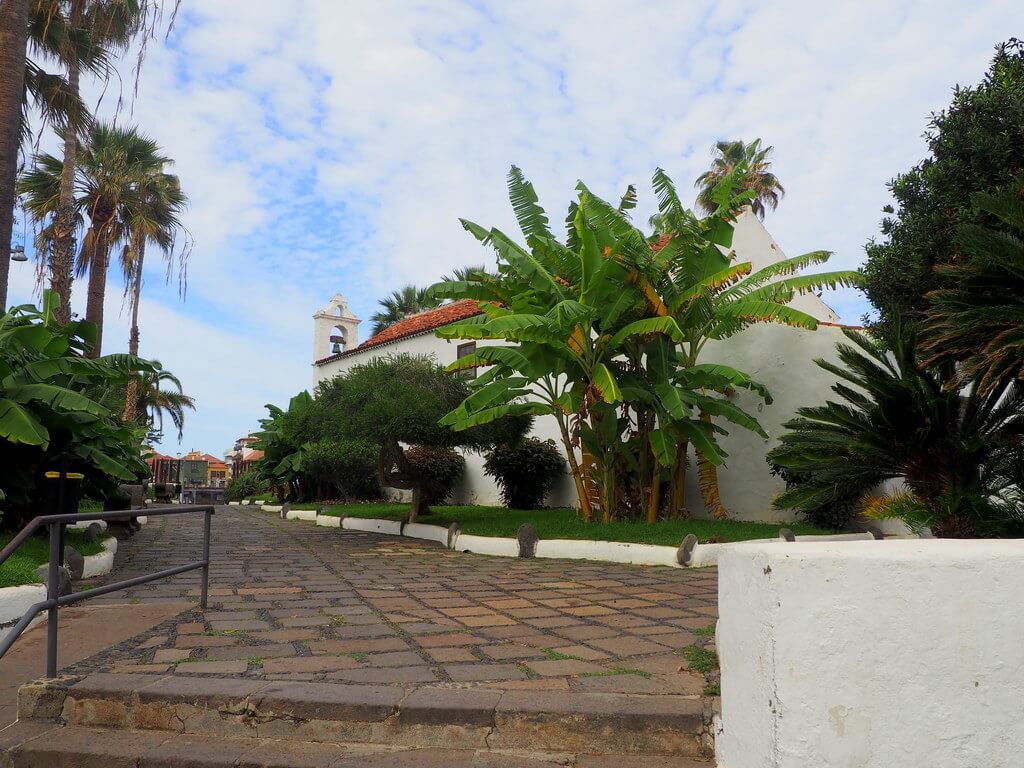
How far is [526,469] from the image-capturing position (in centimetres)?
1571

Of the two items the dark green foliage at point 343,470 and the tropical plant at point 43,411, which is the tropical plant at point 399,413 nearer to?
the dark green foliage at point 343,470

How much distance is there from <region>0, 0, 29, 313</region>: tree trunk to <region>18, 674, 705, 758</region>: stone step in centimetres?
666

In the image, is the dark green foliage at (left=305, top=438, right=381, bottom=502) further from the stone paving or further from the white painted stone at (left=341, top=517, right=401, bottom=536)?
the stone paving

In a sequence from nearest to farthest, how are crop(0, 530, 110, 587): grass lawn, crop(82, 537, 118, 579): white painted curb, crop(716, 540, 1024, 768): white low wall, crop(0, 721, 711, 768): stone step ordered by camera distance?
crop(716, 540, 1024, 768): white low wall < crop(0, 721, 711, 768): stone step < crop(0, 530, 110, 587): grass lawn < crop(82, 537, 118, 579): white painted curb

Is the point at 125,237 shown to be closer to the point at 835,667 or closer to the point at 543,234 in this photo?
the point at 543,234

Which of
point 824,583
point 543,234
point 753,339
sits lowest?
point 824,583

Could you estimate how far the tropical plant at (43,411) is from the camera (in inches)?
284

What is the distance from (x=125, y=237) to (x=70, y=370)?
14.4 m

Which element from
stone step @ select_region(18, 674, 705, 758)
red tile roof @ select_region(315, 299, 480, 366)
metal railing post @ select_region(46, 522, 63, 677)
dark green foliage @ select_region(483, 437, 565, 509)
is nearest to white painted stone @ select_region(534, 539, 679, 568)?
dark green foliage @ select_region(483, 437, 565, 509)

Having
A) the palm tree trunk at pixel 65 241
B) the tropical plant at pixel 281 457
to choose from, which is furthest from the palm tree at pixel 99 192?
the tropical plant at pixel 281 457

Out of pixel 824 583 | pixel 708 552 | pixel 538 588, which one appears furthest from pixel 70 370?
pixel 824 583

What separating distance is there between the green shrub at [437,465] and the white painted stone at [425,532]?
1.95 meters

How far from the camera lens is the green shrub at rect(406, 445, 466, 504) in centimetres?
1678

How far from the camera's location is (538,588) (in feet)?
23.0
